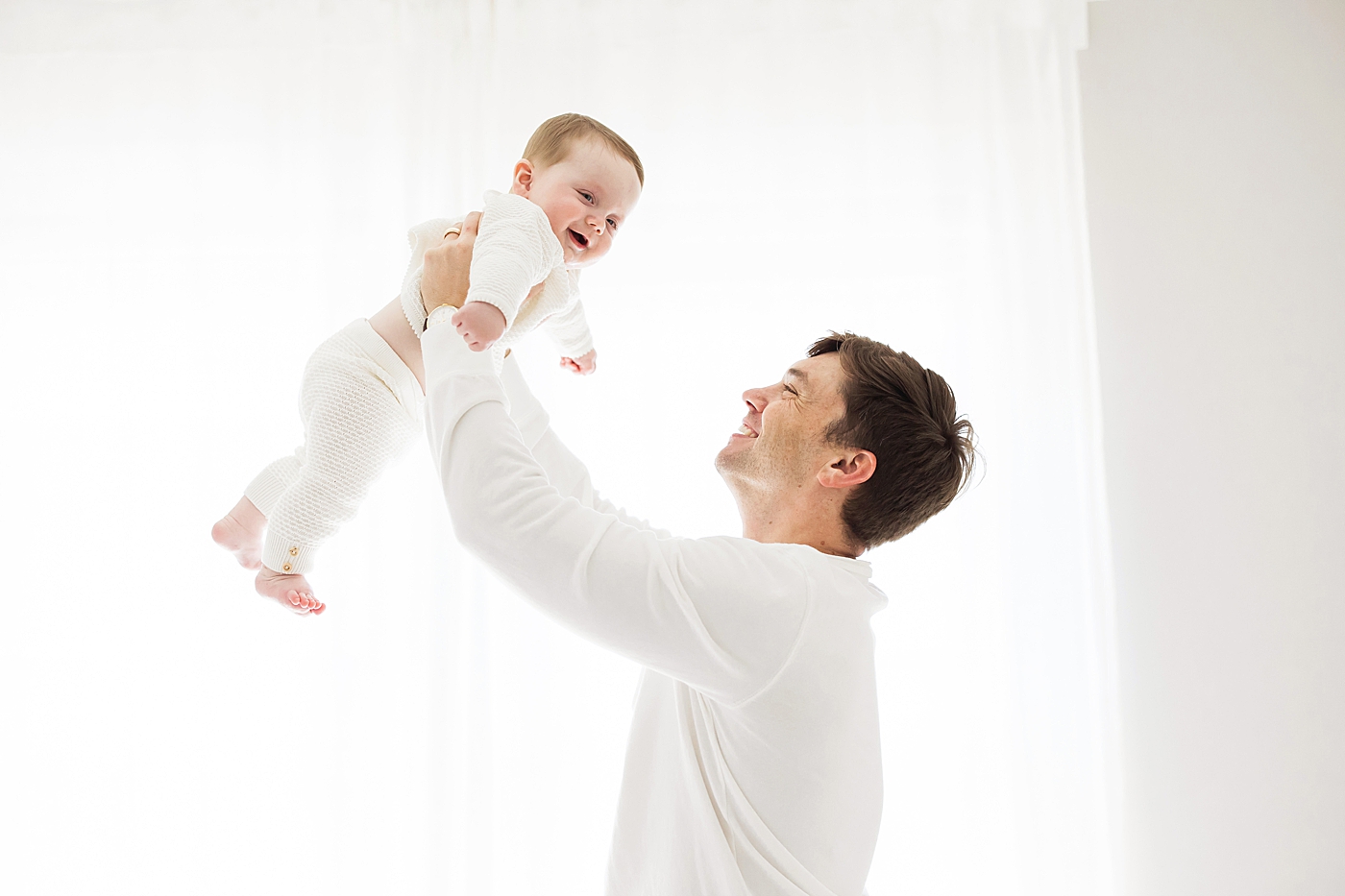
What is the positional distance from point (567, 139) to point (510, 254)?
12.7 inches

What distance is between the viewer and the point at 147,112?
2469 mm

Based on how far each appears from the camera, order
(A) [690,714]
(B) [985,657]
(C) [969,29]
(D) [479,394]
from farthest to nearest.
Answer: (C) [969,29] < (B) [985,657] < (A) [690,714] < (D) [479,394]

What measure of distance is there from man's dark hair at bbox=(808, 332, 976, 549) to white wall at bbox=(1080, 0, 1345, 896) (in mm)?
1307

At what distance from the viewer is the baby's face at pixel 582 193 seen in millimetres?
1247

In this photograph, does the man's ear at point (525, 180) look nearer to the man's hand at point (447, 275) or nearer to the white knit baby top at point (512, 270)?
the white knit baby top at point (512, 270)

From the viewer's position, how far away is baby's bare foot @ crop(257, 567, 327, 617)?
1.19 meters

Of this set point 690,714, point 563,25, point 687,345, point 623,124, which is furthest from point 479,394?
point 563,25

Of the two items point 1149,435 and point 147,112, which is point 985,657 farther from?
point 147,112

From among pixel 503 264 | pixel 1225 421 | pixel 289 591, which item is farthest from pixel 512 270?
pixel 1225 421

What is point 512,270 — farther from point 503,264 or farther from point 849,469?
point 849,469

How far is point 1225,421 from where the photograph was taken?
2393 mm

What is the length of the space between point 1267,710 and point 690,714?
191 centimetres

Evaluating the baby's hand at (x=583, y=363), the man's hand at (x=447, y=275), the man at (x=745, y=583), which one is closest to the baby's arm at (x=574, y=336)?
the baby's hand at (x=583, y=363)

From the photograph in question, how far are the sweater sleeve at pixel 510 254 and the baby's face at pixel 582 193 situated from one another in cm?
7
